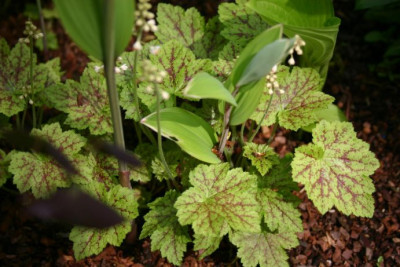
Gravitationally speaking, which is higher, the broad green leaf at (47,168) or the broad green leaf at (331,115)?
the broad green leaf at (47,168)

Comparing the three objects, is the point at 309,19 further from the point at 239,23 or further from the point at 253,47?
the point at 253,47

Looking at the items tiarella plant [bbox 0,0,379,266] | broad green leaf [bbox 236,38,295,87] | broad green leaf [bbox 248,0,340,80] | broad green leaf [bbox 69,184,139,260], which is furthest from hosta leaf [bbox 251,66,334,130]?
broad green leaf [bbox 69,184,139,260]

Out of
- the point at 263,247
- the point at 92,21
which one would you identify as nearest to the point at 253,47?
the point at 92,21

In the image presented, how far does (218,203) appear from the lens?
4.05 ft

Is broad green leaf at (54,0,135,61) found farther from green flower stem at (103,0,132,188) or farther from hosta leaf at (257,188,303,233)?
hosta leaf at (257,188,303,233)

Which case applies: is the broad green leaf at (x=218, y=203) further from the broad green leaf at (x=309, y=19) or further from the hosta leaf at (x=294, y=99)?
A: the broad green leaf at (x=309, y=19)

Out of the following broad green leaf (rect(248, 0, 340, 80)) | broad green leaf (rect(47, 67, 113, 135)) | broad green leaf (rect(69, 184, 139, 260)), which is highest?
broad green leaf (rect(248, 0, 340, 80))

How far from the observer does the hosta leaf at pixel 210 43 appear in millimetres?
1627

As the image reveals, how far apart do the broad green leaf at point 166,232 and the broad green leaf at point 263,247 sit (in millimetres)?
159

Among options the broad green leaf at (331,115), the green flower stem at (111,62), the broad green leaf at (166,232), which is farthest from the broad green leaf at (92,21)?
the broad green leaf at (331,115)

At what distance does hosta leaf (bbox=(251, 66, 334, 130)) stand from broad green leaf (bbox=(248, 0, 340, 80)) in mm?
121

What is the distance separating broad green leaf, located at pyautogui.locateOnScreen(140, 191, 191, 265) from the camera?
1.33m

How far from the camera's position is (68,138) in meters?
1.36

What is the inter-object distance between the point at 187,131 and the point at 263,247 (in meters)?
0.45
